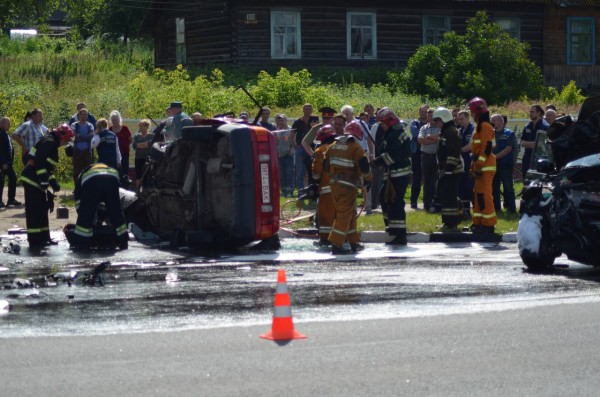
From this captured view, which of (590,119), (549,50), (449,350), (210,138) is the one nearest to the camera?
(449,350)

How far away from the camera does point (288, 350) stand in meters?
8.57

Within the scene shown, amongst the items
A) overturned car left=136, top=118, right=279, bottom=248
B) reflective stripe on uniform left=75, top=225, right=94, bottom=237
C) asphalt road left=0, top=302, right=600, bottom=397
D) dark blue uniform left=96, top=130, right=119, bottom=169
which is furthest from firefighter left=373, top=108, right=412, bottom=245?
asphalt road left=0, top=302, right=600, bottom=397

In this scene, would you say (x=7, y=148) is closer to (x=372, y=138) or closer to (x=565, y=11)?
(x=372, y=138)

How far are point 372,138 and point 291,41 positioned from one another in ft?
70.2

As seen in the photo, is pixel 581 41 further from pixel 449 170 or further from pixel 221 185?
pixel 221 185

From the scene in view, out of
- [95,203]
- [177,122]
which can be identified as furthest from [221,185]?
[177,122]

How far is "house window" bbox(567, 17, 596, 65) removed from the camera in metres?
45.9

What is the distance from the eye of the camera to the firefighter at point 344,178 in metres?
15.6

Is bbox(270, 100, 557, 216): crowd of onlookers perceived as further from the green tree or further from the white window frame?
the white window frame

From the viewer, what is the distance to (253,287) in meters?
12.1

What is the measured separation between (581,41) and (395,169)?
31.2m

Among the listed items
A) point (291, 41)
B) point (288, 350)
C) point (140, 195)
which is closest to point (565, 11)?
point (291, 41)

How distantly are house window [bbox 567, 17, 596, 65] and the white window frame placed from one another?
Result: 14623 millimetres

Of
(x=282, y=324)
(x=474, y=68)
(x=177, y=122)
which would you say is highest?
(x=474, y=68)
